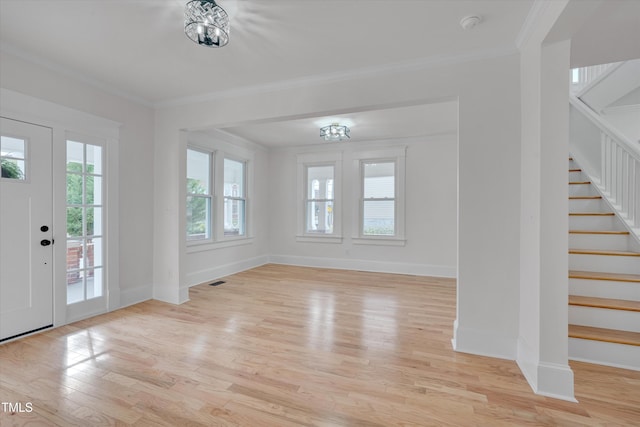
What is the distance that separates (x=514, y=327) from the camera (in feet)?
7.77

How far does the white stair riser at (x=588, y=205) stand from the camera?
10.7ft

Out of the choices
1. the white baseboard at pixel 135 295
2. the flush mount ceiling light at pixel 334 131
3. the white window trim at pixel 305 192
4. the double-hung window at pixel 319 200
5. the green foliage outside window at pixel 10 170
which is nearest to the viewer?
the green foliage outside window at pixel 10 170

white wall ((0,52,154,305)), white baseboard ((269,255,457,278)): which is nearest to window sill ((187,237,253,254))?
white wall ((0,52,154,305))

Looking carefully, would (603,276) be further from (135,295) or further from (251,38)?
(135,295)

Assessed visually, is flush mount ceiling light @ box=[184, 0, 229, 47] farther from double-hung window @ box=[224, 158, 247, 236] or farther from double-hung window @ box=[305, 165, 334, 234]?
double-hung window @ box=[305, 165, 334, 234]

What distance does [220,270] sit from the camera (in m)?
5.22

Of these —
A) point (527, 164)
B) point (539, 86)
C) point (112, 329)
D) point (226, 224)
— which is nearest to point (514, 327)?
point (527, 164)

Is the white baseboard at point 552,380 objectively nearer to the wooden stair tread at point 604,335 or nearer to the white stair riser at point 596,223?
the wooden stair tread at point 604,335

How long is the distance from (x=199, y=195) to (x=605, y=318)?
524 cm

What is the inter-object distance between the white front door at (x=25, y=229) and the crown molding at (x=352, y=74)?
5.14 feet

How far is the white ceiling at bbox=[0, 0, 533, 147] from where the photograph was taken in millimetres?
2008

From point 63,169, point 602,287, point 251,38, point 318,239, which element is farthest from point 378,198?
point 63,169

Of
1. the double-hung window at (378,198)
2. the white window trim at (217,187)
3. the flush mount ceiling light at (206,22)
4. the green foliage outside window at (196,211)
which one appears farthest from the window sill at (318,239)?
the flush mount ceiling light at (206,22)

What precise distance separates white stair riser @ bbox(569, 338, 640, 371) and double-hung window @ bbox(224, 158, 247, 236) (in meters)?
5.07
